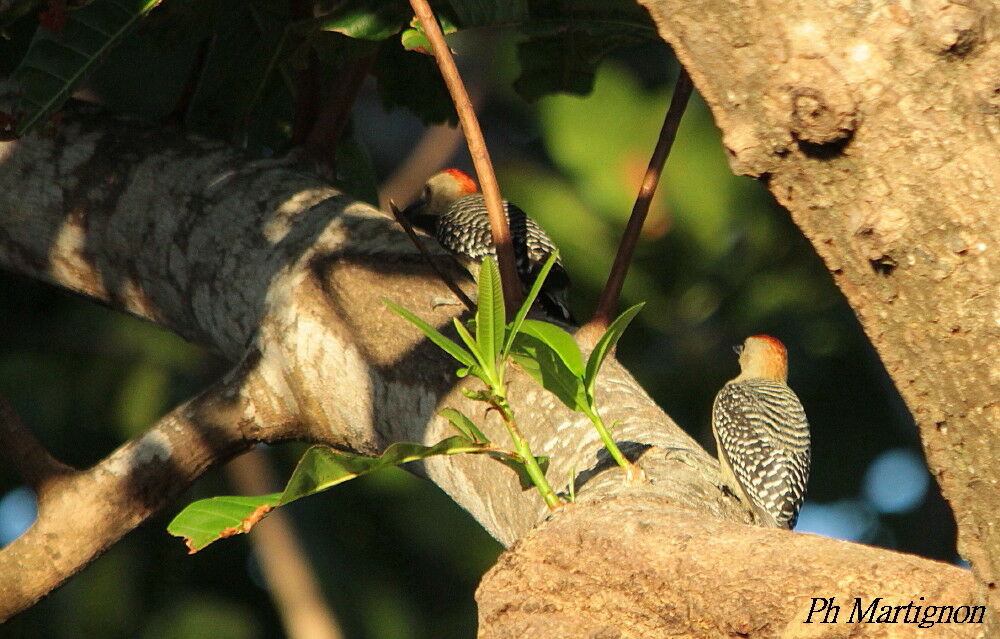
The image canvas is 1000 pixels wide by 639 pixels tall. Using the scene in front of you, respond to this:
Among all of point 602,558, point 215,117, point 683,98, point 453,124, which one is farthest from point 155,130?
point 602,558

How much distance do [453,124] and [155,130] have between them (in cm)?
130

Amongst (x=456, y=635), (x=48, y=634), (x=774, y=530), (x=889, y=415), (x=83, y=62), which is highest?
→ (x=83, y=62)

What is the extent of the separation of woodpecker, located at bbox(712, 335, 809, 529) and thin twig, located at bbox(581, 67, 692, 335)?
5.42 feet

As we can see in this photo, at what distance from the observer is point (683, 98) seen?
2979 millimetres

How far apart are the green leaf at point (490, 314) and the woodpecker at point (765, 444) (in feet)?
7.81

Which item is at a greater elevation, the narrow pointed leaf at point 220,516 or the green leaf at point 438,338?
the green leaf at point 438,338

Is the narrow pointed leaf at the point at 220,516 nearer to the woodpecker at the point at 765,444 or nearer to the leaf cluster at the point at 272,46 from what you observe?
the leaf cluster at the point at 272,46

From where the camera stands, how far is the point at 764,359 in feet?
17.2

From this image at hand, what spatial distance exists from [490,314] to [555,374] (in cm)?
16

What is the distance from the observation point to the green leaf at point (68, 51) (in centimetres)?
276

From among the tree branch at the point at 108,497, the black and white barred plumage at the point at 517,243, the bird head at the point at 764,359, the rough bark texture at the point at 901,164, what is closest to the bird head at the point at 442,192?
the black and white barred plumage at the point at 517,243

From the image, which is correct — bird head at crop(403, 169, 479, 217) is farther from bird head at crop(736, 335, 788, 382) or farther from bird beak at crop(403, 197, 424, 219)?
bird head at crop(736, 335, 788, 382)

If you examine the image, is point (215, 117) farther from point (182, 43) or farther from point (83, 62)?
point (83, 62)

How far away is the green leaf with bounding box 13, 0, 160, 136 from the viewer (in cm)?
276
